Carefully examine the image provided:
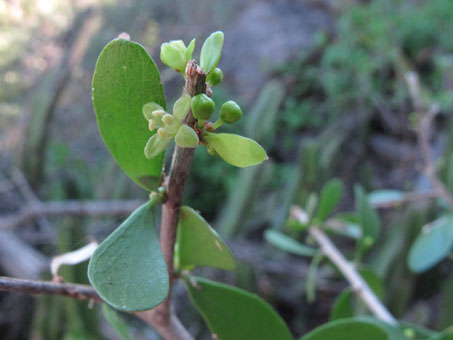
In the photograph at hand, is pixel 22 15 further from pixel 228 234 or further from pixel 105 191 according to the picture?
pixel 228 234

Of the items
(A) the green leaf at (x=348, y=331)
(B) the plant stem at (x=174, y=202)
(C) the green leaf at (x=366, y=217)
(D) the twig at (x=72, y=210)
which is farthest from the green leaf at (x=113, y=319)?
(D) the twig at (x=72, y=210)

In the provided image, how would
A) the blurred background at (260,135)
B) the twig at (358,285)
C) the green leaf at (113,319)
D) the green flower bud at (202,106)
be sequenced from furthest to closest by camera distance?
→ the blurred background at (260,135), the twig at (358,285), the green leaf at (113,319), the green flower bud at (202,106)

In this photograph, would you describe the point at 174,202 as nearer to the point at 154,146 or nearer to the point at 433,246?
the point at 154,146

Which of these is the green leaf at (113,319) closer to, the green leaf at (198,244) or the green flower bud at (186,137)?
the green leaf at (198,244)

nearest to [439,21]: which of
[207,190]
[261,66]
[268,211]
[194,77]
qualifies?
[261,66]

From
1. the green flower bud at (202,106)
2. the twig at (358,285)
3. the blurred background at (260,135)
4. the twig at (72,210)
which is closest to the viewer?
the green flower bud at (202,106)

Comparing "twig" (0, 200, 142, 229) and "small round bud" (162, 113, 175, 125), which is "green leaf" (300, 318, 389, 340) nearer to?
"small round bud" (162, 113, 175, 125)

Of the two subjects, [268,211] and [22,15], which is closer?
[268,211]
